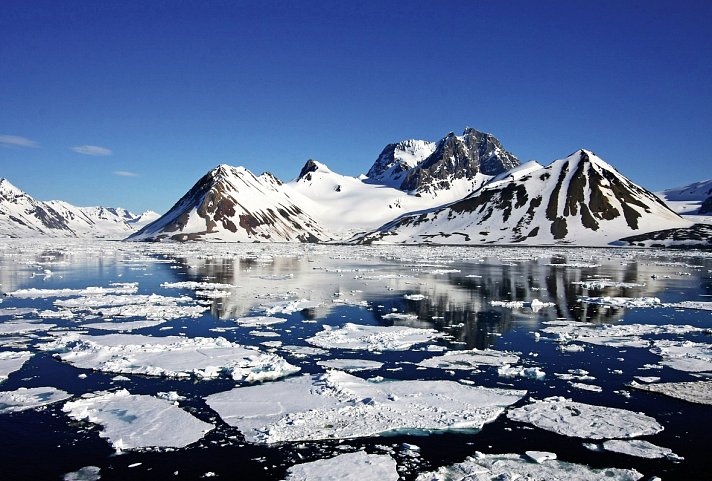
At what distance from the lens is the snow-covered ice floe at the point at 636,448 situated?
38.5 feet

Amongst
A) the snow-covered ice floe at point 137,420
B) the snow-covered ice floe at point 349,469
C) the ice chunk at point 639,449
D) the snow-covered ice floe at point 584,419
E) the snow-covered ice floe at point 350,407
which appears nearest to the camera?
the snow-covered ice floe at point 349,469

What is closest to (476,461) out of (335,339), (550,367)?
(550,367)

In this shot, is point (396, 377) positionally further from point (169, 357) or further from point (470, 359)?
point (169, 357)

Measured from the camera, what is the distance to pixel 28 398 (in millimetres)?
14953

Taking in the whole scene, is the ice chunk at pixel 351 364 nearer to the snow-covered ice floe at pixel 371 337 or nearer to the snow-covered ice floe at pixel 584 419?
the snow-covered ice floe at pixel 371 337

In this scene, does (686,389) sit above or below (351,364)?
below

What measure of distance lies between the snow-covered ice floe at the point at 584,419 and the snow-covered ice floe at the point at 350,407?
2.62 ft

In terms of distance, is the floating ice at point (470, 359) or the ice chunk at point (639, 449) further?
the floating ice at point (470, 359)

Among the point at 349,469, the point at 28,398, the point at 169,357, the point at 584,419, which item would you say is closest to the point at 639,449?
the point at 584,419

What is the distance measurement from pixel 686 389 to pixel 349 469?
39.1ft

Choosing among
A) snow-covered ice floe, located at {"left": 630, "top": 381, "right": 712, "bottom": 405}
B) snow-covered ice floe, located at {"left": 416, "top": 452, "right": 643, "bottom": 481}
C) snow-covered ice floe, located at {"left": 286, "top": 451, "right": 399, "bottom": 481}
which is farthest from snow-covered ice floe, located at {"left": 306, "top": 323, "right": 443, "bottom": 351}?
snow-covered ice floe, located at {"left": 416, "top": 452, "right": 643, "bottom": 481}

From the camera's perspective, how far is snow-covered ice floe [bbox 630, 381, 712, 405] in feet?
51.5

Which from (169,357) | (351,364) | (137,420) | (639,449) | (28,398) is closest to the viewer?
(639,449)

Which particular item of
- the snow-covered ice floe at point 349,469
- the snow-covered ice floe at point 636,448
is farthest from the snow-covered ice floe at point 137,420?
the snow-covered ice floe at point 636,448
